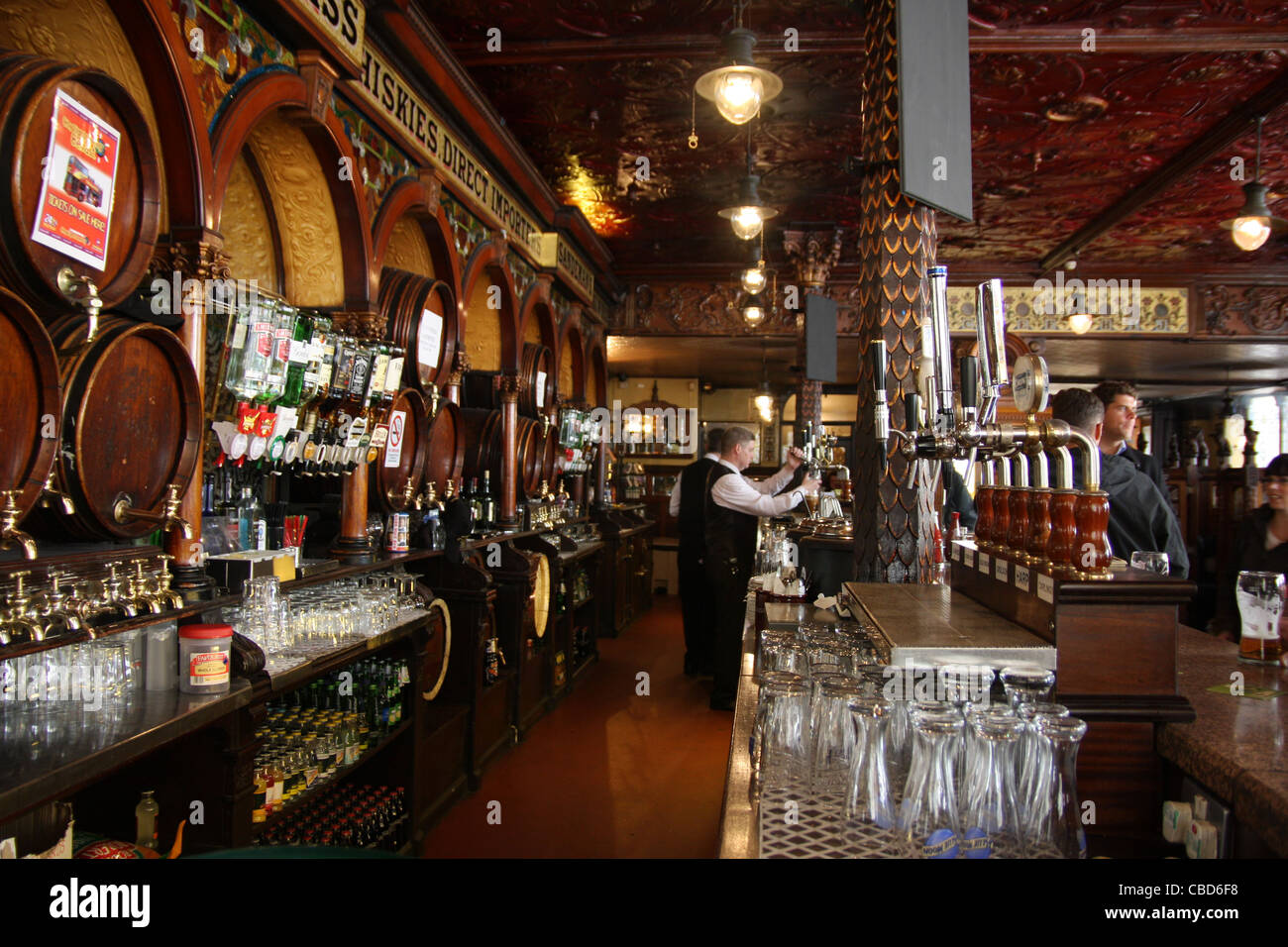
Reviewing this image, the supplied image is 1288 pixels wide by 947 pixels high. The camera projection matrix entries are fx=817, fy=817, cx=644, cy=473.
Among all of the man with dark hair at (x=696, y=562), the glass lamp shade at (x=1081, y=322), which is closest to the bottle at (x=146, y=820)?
the man with dark hair at (x=696, y=562)

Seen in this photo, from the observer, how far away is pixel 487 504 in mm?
5715

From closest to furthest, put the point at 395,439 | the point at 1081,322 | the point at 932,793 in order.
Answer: the point at 932,793 → the point at 395,439 → the point at 1081,322

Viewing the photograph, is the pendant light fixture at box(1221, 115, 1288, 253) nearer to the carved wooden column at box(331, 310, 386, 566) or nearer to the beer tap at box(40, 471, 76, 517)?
the carved wooden column at box(331, 310, 386, 566)

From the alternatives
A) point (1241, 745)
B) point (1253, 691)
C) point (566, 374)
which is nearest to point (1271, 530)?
point (1253, 691)

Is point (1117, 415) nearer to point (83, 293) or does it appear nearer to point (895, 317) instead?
point (895, 317)

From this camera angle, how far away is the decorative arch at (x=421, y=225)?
153 inches

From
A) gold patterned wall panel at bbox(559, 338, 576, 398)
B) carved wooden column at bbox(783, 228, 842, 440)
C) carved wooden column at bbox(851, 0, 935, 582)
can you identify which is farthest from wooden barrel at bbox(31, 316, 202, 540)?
gold patterned wall panel at bbox(559, 338, 576, 398)

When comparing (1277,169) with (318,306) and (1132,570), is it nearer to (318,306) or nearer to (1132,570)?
(1132,570)

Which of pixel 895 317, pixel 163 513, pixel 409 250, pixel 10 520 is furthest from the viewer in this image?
pixel 409 250

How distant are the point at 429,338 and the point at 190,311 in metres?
1.84

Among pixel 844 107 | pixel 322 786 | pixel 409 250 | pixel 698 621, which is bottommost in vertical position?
pixel 698 621

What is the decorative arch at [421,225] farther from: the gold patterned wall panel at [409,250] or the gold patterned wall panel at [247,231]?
the gold patterned wall panel at [247,231]

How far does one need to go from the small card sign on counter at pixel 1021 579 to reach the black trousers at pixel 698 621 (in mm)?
5201

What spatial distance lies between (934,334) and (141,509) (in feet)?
7.02
